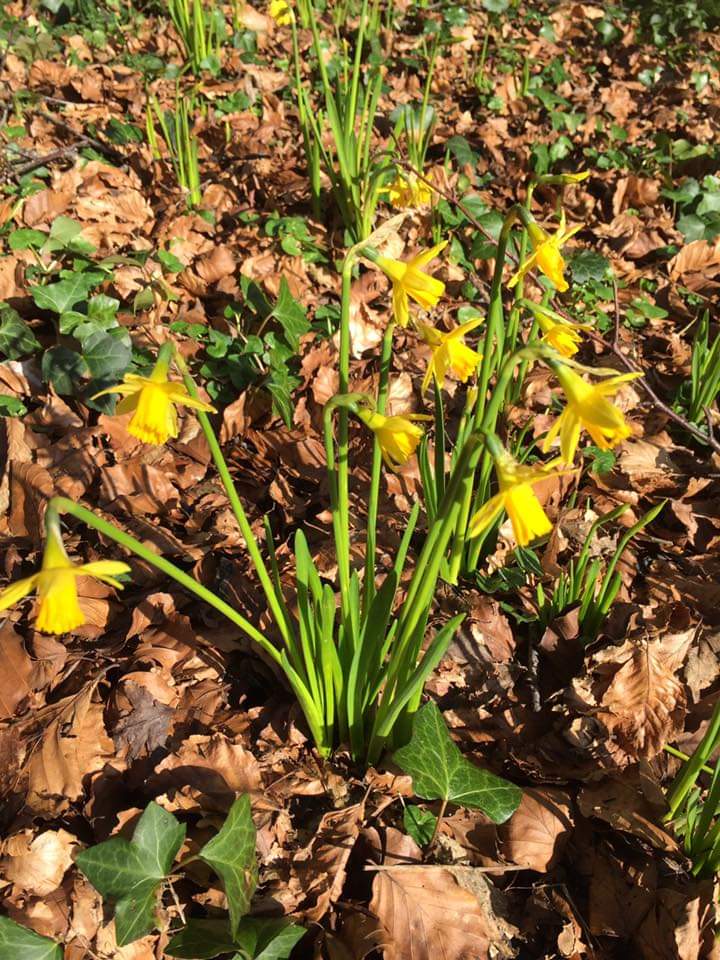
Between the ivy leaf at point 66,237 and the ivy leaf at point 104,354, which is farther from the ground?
the ivy leaf at point 66,237

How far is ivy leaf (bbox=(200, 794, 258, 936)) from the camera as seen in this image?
1230 millimetres

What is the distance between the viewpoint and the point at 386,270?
1.31 m

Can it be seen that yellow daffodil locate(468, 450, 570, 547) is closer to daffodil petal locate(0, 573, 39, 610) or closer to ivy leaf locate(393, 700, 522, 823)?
ivy leaf locate(393, 700, 522, 823)

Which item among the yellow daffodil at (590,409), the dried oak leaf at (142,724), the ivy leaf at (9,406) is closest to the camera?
the yellow daffodil at (590,409)

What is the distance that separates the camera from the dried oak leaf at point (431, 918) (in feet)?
4.47

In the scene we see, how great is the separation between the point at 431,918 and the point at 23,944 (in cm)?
80

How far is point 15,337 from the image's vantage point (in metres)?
2.45

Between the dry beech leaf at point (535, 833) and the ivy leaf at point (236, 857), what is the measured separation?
598 mm

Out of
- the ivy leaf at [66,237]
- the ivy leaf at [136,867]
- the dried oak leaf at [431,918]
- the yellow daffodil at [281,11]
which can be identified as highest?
the yellow daffodil at [281,11]

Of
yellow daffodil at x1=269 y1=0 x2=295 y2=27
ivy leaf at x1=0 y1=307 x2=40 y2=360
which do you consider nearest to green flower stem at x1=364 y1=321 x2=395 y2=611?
ivy leaf at x1=0 y1=307 x2=40 y2=360

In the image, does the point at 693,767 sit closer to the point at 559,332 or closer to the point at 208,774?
the point at 559,332

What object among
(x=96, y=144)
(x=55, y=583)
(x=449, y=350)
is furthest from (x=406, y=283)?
(x=96, y=144)

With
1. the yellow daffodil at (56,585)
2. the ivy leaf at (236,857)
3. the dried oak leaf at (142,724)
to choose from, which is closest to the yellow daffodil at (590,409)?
the yellow daffodil at (56,585)

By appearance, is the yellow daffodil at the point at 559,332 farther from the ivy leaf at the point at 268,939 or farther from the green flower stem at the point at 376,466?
the ivy leaf at the point at 268,939
